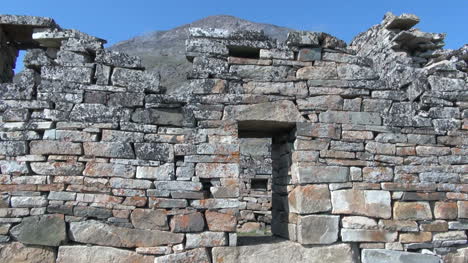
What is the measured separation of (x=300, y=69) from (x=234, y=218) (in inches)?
76.3

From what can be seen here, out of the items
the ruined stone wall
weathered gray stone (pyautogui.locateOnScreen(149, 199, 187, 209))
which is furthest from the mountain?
weathered gray stone (pyautogui.locateOnScreen(149, 199, 187, 209))

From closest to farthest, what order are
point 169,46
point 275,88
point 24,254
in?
1. point 24,254
2. point 275,88
3. point 169,46

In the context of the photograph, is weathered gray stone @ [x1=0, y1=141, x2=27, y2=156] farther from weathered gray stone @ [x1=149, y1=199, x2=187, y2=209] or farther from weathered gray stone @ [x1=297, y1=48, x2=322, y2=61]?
weathered gray stone @ [x1=297, y1=48, x2=322, y2=61]

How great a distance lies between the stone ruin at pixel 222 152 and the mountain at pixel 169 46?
1091 inches

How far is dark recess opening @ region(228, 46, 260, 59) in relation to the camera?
4.55 m

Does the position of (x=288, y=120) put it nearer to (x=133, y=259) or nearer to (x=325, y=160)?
(x=325, y=160)

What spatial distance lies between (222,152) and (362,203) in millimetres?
1706

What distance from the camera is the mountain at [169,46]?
37.1 metres

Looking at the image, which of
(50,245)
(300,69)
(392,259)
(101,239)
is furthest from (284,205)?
(50,245)

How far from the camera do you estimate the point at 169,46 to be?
183ft

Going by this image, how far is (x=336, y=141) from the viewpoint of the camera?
440 centimetres

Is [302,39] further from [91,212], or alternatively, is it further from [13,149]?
[13,149]

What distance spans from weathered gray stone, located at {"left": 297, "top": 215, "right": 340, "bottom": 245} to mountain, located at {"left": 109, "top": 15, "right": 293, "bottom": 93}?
28.4m

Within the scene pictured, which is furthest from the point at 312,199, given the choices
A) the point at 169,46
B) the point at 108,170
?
the point at 169,46
